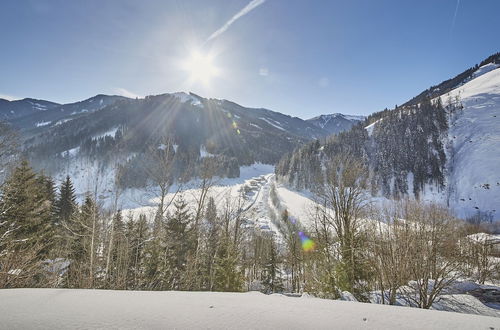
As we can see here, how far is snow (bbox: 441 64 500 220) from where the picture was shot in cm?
7812

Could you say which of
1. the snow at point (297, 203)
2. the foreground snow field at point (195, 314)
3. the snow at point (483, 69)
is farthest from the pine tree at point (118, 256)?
the snow at point (483, 69)

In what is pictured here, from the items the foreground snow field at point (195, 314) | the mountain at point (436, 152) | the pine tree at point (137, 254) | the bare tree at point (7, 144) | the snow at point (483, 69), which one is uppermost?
the snow at point (483, 69)

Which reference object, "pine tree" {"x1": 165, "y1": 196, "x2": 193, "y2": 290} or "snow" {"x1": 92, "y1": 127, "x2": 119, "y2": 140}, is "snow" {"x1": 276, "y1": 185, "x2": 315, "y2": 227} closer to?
"pine tree" {"x1": 165, "y1": 196, "x2": 193, "y2": 290}

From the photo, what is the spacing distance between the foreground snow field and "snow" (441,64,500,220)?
103 m

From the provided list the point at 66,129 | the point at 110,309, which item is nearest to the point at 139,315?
the point at 110,309

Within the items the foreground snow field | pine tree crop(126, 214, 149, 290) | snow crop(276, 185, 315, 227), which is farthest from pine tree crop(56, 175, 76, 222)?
snow crop(276, 185, 315, 227)

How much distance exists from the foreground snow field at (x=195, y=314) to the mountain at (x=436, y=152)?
3370 inches

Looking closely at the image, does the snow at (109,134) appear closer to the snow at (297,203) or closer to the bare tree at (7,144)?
the snow at (297,203)

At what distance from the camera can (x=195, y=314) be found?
2701 millimetres

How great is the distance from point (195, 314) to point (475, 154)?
129217 millimetres

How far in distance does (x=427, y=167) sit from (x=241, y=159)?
123 metres

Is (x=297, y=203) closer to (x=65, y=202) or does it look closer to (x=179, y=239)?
(x=179, y=239)

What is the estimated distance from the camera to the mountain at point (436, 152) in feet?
275

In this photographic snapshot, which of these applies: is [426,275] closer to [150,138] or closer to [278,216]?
[278,216]
